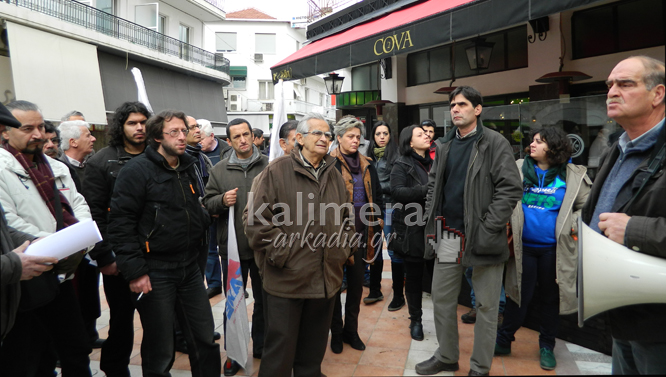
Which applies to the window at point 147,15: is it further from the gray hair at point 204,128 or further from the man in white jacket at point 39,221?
the man in white jacket at point 39,221

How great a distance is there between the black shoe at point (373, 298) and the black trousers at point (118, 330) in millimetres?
2860

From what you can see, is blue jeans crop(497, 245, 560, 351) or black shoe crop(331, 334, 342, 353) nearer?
blue jeans crop(497, 245, 560, 351)

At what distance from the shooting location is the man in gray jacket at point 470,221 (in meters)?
3.54

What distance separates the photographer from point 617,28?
735 centimetres

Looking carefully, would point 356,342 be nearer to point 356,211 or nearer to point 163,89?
point 356,211

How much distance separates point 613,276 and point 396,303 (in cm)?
364

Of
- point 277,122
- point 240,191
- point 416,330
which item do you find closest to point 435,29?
point 277,122

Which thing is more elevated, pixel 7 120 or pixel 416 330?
pixel 7 120

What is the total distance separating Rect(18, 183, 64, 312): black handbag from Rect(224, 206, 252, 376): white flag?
4.37 ft

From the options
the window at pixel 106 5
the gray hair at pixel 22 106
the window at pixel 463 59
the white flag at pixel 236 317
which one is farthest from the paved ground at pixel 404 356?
the window at pixel 106 5

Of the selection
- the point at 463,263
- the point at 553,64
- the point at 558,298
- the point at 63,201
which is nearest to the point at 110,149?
the point at 63,201

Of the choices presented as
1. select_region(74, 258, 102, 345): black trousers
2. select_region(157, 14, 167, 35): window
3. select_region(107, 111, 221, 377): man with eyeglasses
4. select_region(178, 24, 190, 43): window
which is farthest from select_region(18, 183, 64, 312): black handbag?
select_region(178, 24, 190, 43): window

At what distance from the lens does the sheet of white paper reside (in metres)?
2.39

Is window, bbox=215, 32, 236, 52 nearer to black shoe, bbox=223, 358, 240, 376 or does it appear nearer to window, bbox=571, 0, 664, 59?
window, bbox=571, 0, 664, 59
